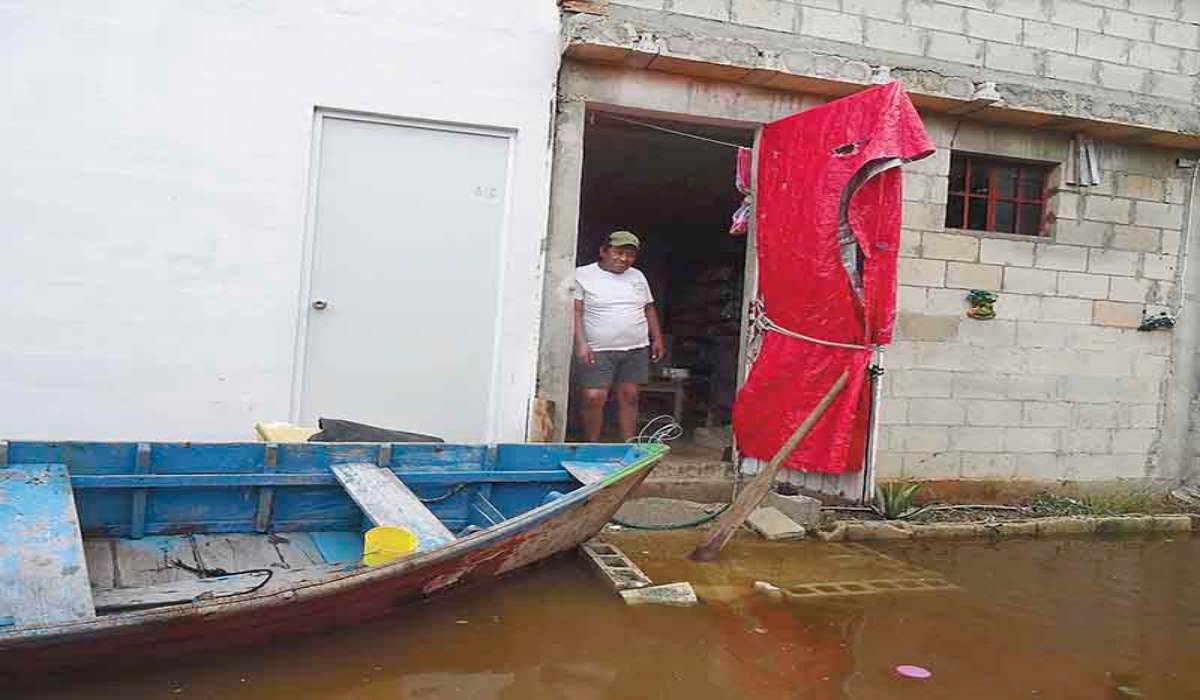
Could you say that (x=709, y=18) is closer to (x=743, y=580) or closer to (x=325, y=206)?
(x=325, y=206)

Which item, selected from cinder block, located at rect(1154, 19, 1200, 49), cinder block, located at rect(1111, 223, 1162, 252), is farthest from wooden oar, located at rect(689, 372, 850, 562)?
cinder block, located at rect(1154, 19, 1200, 49)

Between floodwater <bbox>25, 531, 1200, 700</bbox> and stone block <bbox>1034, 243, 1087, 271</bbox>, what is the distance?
96.5 inches

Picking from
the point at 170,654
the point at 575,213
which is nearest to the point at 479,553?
the point at 170,654

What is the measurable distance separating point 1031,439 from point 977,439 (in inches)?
19.4

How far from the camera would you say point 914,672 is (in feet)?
11.9

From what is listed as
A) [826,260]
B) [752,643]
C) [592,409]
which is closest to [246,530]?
[752,643]

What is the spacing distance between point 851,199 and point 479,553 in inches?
122

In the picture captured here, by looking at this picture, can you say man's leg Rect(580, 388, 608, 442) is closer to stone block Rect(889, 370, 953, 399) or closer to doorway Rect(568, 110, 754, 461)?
doorway Rect(568, 110, 754, 461)

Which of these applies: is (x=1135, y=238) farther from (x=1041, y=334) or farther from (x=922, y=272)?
(x=922, y=272)

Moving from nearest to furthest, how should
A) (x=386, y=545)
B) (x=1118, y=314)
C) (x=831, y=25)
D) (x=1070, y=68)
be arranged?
(x=386, y=545), (x=831, y=25), (x=1070, y=68), (x=1118, y=314)

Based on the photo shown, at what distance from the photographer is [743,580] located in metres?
4.65

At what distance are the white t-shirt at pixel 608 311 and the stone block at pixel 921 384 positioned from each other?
6.17 ft

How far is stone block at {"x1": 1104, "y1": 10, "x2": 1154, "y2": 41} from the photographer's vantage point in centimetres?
675

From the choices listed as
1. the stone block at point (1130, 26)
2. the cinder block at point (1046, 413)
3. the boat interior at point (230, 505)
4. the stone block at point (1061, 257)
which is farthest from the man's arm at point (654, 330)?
the stone block at point (1130, 26)
